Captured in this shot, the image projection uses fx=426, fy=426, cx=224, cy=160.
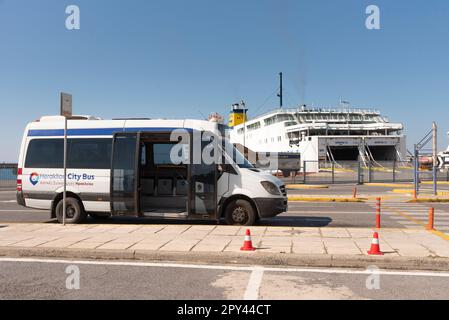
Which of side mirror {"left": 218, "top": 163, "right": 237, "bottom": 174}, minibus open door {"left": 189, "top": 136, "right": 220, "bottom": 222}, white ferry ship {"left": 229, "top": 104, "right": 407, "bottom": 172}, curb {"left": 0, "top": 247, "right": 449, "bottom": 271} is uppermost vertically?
white ferry ship {"left": 229, "top": 104, "right": 407, "bottom": 172}

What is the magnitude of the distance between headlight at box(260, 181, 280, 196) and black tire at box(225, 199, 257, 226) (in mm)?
551

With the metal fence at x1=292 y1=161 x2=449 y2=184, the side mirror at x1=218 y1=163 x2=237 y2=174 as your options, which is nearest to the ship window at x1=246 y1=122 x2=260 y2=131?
the metal fence at x1=292 y1=161 x2=449 y2=184

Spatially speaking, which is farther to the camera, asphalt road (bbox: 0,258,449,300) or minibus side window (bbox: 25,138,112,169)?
minibus side window (bbox: 25,138,112,169)

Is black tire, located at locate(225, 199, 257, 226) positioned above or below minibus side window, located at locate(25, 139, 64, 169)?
below

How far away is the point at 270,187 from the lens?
9820 millimetres

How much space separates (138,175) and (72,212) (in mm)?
2049

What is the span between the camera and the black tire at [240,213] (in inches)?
389

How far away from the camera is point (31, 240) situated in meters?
7.89

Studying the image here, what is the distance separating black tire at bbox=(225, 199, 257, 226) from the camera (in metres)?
9.88

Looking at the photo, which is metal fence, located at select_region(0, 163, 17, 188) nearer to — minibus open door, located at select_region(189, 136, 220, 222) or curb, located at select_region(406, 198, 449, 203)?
minibus open door, located at select_region(189, 136, 220, 222)
